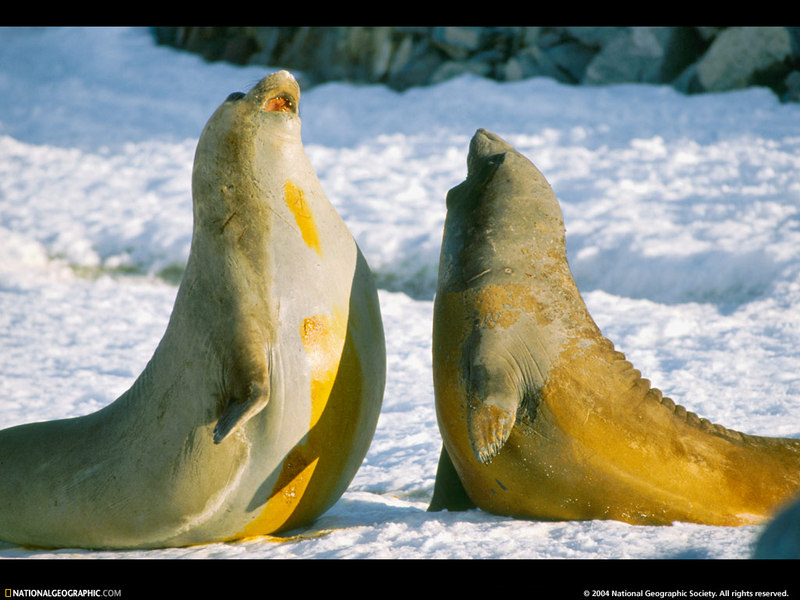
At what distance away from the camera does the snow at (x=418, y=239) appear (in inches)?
149

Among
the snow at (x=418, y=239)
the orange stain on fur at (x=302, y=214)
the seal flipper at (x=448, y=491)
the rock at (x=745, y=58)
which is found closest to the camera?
the orange stain on fur at (x=302, y=214)

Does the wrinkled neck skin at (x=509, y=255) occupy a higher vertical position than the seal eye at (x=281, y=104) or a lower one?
lower

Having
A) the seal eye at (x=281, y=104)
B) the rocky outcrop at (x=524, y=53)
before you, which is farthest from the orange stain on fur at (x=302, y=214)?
the rocky outcrop at (x=524, y=53)

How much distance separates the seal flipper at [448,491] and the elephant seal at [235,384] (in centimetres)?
36

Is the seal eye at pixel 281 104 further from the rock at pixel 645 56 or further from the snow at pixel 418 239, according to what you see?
the rock at pixel 645 56

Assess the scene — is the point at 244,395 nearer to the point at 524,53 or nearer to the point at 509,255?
the point at 509,255

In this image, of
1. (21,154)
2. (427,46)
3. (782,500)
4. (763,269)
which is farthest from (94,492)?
(427,46)

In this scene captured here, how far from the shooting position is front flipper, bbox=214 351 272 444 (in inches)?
116

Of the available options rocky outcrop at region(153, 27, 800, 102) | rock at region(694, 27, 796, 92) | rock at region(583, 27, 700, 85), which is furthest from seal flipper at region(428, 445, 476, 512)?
rock at region(583, 27, 700, 85)

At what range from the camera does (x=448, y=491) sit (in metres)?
3.66

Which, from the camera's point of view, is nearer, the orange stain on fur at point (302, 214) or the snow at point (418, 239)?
the orange stain on fur at point (302, 214)

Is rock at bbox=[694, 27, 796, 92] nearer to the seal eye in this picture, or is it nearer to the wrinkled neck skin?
the wrinkled neck skin
